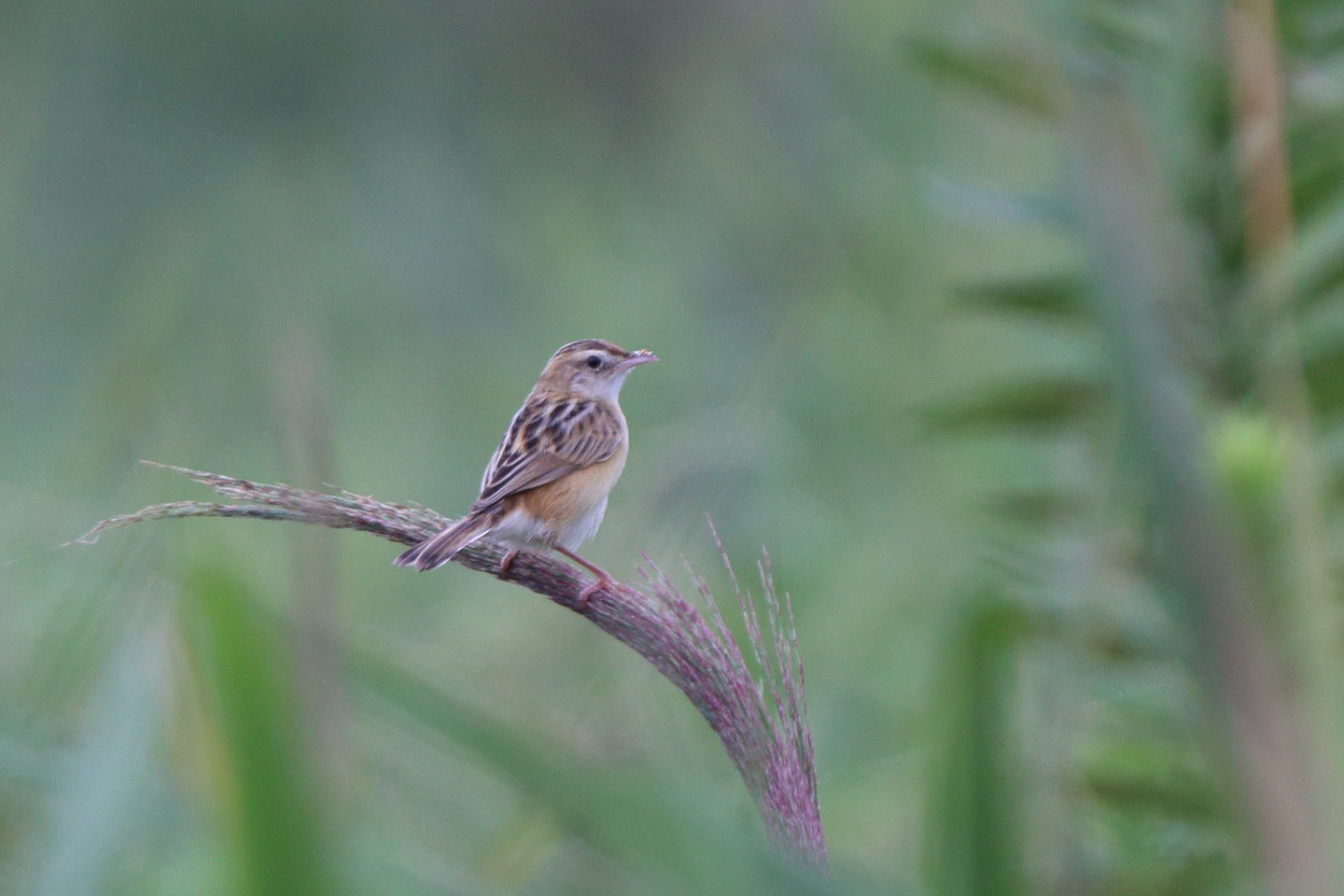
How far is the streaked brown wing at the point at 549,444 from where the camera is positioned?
3.05 meters

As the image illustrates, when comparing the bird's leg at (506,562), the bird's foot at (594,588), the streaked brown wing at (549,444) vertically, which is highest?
the streaked brown wing at (549,444)

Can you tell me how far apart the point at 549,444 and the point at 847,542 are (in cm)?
124

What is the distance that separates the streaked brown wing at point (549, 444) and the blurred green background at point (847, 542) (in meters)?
0.18

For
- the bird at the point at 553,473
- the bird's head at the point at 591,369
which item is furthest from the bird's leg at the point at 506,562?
the bird's head at the point at 591,369

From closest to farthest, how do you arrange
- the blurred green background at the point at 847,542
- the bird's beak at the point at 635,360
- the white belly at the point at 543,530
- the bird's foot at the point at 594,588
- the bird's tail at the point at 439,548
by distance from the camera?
the blurred green background at the point at 847,542
the bird's foot at the point at 594,588
the bird's tail at the point at 439,548
the white belly at the point at 543,530
the bird's beak at the point at 635,360

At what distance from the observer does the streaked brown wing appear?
3051 millimetres

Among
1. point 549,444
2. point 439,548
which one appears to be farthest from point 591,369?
point 439,548

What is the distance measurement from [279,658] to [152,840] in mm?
1037

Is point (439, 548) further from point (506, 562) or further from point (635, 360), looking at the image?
point (635, 360)

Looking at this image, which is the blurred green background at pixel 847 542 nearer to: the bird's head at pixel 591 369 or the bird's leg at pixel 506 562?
the bird's leg at pixel 506 562

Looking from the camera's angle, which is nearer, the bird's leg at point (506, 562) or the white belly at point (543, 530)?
the bird's leg at point (506, 562)

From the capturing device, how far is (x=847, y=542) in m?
4.20

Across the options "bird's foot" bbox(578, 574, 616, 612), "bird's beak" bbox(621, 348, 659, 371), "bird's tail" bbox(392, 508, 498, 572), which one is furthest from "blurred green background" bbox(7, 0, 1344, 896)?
"bird's beak" bbox(621, 348, 659, 371)

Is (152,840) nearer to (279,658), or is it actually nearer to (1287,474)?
(279,658)
